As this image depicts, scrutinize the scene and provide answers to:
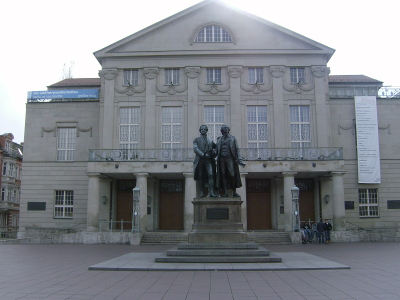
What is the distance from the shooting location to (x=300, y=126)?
35.0 meters

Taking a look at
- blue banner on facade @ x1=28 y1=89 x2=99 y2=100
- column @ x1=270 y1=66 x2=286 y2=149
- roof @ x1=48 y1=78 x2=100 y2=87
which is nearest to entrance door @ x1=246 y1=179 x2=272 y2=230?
column @ x1=270 y1=66 x2=286 y2=149

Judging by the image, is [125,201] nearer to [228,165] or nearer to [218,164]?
[218,164]

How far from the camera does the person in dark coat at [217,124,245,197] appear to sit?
16.1m

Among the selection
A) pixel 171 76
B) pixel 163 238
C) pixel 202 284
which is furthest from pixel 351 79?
pixel 202 284

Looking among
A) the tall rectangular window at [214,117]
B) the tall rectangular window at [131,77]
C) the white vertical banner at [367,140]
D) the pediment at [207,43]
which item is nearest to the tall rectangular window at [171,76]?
the pediment at [207,43]

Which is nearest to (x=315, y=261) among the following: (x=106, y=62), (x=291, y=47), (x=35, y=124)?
(x=291, y=47)

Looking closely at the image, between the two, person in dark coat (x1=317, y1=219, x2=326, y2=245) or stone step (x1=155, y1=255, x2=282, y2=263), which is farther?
person in dark coat (x1=317, y1=219, x2=326, y2=245)

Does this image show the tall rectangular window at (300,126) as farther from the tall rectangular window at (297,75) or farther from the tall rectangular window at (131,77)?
the tall rectangular window at (131,77)

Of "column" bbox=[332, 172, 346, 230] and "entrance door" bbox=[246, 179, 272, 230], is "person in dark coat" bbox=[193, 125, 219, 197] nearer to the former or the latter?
"column" bbox=[332, 172, 346, 230]

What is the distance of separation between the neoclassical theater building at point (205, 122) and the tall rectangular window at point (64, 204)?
0.09 meters

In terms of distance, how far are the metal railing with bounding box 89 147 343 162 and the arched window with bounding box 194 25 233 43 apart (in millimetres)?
10185

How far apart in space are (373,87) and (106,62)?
937 inches

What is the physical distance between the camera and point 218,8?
36.2m

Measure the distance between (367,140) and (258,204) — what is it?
1025cm
